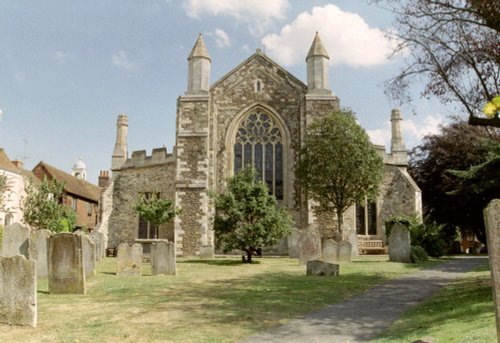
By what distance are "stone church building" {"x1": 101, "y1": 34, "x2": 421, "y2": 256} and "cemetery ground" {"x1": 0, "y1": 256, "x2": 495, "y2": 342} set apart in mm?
11692

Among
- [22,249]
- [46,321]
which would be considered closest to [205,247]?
[22,249]

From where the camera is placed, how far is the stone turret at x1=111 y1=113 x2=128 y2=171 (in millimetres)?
28003

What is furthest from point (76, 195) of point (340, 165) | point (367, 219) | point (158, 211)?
point (340, 165)

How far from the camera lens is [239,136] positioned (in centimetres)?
2586

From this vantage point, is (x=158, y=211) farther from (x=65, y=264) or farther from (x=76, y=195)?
(x=76, y=195)

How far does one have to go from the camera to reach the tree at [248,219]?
1828cm

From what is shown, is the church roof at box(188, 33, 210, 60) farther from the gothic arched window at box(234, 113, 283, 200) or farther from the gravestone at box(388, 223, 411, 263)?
the gravestone at box(388, 223, 411, 263)

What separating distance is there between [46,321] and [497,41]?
9815 mm

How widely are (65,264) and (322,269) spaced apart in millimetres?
7090

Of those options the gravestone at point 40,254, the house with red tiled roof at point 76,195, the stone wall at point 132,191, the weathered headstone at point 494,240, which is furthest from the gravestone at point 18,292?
the house with red tiled roof at point 76,195

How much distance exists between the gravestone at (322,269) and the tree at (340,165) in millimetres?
8695

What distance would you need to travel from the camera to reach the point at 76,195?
39312mm

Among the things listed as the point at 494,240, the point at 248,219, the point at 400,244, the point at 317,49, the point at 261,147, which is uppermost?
the point at 317,49

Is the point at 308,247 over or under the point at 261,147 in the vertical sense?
under
